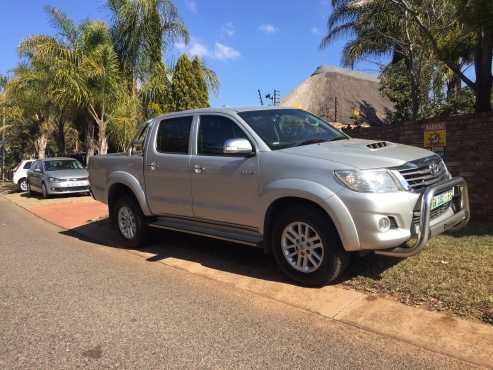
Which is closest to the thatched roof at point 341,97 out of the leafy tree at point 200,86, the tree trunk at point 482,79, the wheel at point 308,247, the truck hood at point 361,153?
the leafy tree at point 200,86

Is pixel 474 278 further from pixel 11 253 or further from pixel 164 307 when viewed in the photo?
pixel 11 253

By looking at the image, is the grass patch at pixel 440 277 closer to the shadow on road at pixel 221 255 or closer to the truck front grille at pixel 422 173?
the shadow on road at pixel 221 255

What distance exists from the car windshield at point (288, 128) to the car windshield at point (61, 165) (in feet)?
42.3

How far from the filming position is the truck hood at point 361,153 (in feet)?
14.9

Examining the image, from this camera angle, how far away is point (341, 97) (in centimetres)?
3175

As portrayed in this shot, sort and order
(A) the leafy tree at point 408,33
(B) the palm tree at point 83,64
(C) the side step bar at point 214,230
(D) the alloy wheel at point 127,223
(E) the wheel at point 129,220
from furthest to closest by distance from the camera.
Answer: (B) the palm tree at point 83,64 → (A) the leafy tree at point 408,33 → (D) the alloy wheel at point 127,223 → (E) the wheel at point 129,220 → (C) the side step bar at point 214,230

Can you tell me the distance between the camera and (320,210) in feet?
15.5

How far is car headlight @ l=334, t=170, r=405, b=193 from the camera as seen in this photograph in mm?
4398

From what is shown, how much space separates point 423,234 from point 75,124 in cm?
2038

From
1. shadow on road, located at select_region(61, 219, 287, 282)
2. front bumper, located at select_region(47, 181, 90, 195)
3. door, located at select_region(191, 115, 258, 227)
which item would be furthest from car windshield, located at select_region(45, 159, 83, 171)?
door, located at select_region(191, 115, 258, 227)

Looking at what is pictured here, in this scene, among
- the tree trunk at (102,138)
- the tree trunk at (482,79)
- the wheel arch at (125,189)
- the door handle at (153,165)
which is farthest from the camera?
the tree trunk at (102,138)

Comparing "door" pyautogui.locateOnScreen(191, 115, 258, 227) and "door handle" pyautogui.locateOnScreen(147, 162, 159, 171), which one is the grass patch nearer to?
"door" pyautogui.locateOnScreen(191, 115, 258, 227)

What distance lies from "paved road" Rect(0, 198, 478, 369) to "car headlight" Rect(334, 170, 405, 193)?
1.22 meters

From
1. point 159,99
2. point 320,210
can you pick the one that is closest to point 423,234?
point 320,210
